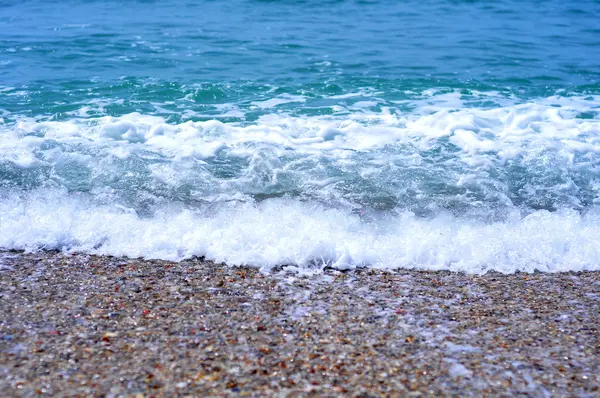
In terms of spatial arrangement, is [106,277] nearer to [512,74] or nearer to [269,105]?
[269,105]

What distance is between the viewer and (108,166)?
22.4ft

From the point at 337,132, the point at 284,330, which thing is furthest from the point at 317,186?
the point at 284,330

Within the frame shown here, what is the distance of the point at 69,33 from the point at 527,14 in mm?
11761

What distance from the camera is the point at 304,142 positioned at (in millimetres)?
7766

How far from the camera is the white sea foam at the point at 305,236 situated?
4.97m

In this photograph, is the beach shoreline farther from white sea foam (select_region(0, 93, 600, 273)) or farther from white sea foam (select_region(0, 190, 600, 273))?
white sea foam (select_region(0, 93, 600, 273))

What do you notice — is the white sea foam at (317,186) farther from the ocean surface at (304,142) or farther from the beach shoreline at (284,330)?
the beach shoreline at (284,330)

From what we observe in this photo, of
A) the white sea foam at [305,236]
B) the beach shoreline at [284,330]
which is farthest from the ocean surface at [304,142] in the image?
the beach shoreline at [284,330]

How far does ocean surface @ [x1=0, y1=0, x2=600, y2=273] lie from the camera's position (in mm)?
5227

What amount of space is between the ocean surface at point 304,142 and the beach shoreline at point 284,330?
0.34 meters

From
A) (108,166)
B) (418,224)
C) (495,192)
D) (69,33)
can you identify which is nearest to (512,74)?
(495,192)

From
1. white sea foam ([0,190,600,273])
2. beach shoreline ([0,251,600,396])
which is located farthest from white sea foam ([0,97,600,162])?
beach shoreline ([0,251,600,396])

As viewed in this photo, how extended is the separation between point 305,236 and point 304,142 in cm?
283

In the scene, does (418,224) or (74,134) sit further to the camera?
(74,134)
